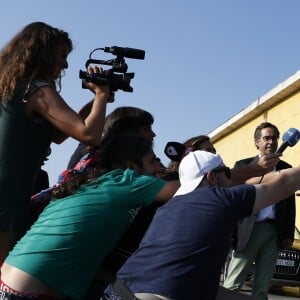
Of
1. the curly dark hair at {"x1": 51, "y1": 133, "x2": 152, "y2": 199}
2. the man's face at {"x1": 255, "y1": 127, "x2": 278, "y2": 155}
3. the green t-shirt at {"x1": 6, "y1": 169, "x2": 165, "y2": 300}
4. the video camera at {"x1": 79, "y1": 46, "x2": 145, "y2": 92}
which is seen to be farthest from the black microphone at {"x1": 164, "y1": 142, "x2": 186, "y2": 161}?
the man's face at {"x1": 255, "y1": 127, "x2": 278, "y2": 155}

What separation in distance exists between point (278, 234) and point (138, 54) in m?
3.23

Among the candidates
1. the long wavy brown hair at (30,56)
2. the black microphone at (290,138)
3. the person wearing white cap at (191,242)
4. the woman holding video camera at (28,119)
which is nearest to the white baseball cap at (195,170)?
the person wearing white cap at (191,242)

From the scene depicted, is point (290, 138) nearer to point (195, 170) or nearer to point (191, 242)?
point (195, 170)

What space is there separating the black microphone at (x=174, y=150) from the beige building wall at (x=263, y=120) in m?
14.2

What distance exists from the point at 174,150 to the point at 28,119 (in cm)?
106

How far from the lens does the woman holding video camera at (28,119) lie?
3273 mm

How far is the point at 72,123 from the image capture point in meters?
3.25

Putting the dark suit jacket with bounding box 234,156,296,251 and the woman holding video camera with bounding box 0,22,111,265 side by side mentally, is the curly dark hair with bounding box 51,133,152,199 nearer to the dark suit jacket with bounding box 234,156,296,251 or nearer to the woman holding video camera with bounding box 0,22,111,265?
the woman holding video camera with bounding box 0,22,111,265

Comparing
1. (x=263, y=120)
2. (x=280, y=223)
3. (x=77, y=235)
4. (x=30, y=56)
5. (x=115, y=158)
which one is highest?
(x=263, y=120)

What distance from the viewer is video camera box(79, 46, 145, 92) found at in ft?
11.4

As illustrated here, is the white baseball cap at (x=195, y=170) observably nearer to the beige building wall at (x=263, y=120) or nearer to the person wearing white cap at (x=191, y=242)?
the person wearing white cap at (x=191, y=242)

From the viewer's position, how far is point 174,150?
4125 mm

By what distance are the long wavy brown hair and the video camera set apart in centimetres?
21

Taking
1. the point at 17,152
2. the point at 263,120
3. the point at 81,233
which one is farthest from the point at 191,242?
the point at 263,120
